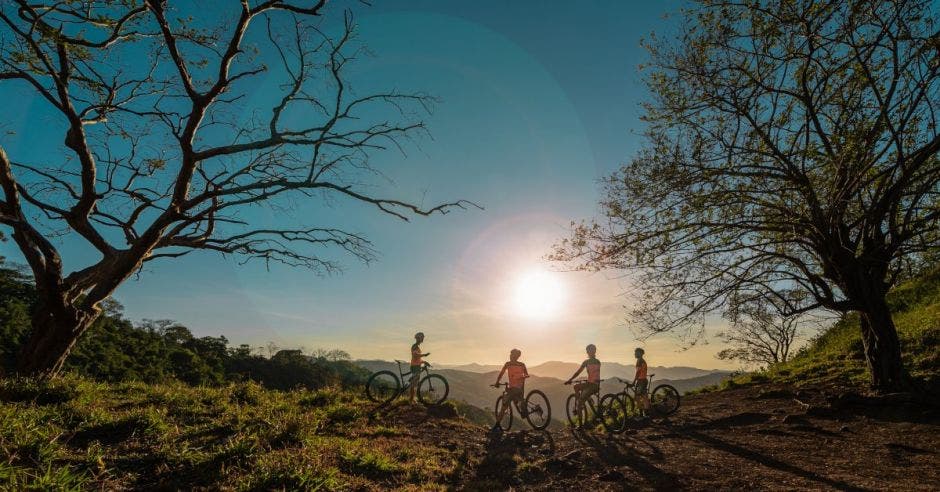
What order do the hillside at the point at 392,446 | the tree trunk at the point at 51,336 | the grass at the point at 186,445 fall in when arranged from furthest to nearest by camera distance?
the tree trunk at the point at 51,336, the hillside at the point at 392,446, the grass at the point at 186,445

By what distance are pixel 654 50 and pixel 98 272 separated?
1632 centimetres

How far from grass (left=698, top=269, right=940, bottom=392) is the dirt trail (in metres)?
2.09

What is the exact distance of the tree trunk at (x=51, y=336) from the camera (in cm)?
1036

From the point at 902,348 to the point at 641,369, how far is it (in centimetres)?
972

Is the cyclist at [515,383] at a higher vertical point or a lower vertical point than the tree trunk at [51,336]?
lower

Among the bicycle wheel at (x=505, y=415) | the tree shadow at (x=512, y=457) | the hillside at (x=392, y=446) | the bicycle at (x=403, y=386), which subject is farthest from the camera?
the bicycle at (x=403, y=386)

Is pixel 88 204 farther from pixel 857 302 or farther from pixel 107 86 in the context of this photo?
pixel 857 302

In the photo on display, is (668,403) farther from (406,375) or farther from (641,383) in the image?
(406,375)

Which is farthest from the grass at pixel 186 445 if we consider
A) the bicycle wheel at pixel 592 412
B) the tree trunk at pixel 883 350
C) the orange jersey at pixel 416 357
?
the tree trunk at pixel 883 350

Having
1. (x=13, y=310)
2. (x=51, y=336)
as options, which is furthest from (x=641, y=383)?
(x=13, y=310)

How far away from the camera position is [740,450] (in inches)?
359

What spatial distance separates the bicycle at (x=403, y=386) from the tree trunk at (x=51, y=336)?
7.78m

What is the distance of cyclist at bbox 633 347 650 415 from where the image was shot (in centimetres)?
1348

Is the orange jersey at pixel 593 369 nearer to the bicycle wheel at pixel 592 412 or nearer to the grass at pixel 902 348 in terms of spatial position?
the bicycle wheel at pixel 592 412
